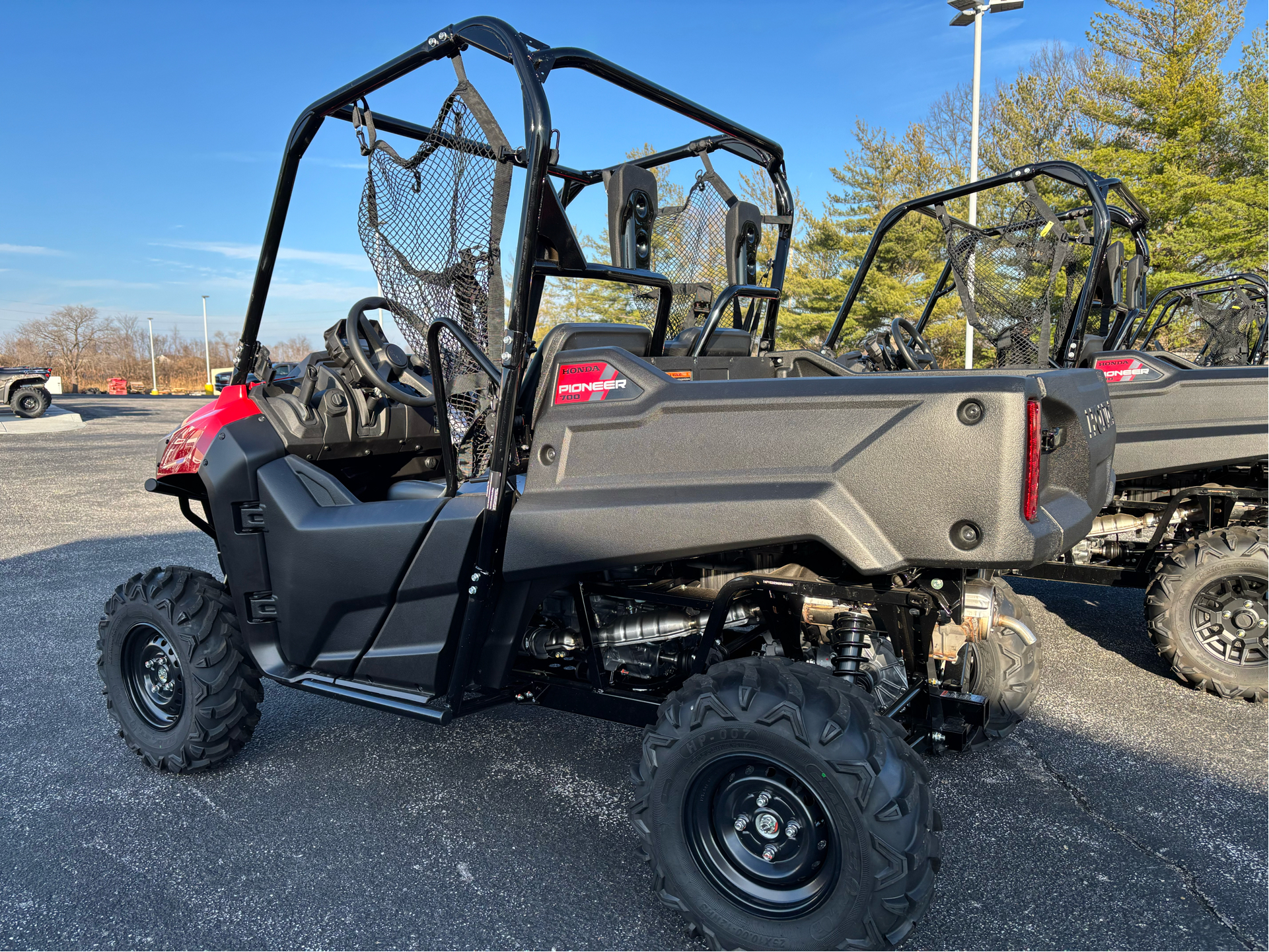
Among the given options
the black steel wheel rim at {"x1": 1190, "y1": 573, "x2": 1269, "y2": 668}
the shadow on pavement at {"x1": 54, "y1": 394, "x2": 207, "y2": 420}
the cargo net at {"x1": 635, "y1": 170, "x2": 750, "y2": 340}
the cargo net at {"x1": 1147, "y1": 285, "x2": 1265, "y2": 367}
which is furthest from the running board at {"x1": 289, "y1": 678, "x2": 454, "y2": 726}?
the shadow on pavement at {"x1": 54, "y1": 394, "x2": 207, "y2": 420}

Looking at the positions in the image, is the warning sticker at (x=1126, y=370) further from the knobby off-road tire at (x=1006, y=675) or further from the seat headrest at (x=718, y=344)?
the seat headrest at (x=718, y=344)

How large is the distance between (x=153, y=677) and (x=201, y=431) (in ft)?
3.20

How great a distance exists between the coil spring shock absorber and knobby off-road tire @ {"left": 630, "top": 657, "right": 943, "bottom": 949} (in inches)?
8.3

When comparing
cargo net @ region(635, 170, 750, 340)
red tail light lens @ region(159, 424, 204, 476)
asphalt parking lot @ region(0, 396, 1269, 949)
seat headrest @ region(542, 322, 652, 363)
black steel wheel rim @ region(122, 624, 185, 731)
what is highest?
cargo net @ region(635, 170, 750, 340)

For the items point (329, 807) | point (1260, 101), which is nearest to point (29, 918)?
point (329, 807)

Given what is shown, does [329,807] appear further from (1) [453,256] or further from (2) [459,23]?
(2) [459,23]

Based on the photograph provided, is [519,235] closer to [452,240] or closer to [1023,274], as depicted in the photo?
[452,240]

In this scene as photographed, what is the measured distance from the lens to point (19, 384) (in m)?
22.2

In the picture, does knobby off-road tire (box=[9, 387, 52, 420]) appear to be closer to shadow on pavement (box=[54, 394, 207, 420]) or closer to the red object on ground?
shadow on pavement (box=[54, 394, 207, 420])

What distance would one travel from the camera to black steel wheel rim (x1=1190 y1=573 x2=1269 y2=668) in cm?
404

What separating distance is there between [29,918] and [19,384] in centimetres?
2432

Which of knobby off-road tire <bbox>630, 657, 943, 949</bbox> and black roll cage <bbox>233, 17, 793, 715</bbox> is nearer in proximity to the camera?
knobby off-road tire <bbox>630, 657, 943, 949</bbox>

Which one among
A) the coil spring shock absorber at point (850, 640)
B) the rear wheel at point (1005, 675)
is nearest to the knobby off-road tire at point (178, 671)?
the coil spring shock absorber at point (850, 640)

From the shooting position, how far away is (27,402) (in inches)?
874
